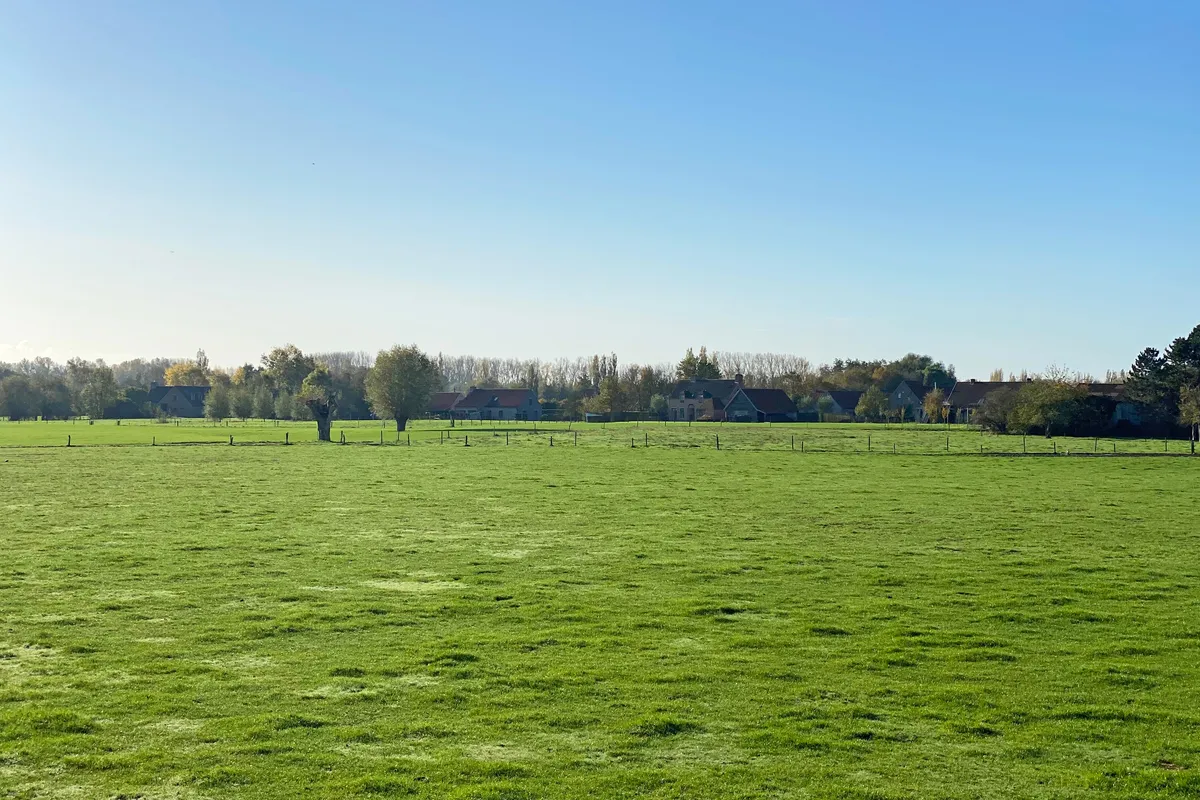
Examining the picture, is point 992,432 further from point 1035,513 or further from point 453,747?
point 453,747

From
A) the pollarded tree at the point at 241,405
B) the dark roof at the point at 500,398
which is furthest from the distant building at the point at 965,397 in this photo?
the pollarded tree at the point at 241,405

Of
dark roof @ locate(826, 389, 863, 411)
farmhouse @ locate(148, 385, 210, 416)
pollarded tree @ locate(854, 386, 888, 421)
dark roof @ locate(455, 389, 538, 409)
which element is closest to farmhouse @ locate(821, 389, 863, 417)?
dark roof @ locate(826, 389, 863, 411)

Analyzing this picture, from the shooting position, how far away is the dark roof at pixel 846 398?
156 metres

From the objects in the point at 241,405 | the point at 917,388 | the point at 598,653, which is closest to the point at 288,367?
the point at 241,405

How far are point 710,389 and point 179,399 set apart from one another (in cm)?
9513

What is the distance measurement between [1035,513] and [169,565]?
24.0 meters

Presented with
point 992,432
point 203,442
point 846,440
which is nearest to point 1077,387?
point 992,432

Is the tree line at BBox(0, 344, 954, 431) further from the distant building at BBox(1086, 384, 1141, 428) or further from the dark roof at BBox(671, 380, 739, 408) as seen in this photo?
the distant building at BBox(1086, 384, 1141, 428)

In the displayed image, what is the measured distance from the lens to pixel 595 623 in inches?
646

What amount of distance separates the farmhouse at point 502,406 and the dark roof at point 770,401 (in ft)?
114

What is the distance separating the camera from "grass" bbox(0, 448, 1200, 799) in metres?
9.91

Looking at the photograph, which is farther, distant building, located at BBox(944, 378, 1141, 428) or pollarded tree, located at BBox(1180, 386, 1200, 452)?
distant building, located at BBox(944, 378, 1141, 428)

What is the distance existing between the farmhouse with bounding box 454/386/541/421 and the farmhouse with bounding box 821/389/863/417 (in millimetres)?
44102

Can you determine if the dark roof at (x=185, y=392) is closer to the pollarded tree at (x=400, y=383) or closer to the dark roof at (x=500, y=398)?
the dark roof at (x=500, y=398)
